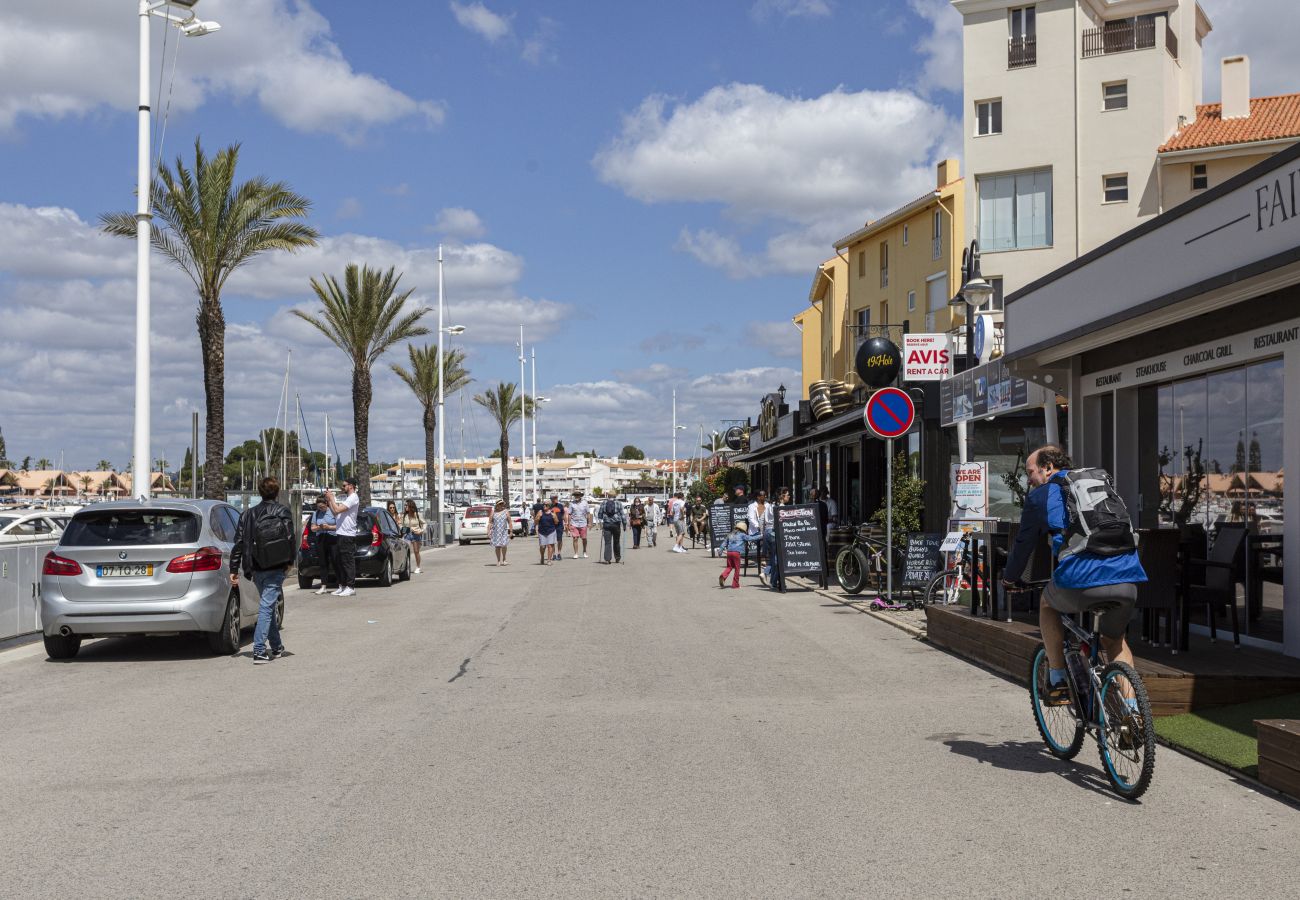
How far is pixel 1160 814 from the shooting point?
6020mm

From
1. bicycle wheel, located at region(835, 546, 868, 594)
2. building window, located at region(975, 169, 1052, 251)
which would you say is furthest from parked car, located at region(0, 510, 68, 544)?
building window, located at region(975, 169, 1052, 251)

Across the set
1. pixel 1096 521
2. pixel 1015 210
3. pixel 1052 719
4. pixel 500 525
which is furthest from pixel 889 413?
pixel 1015 210

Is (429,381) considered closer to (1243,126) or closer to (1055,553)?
(1243,126)

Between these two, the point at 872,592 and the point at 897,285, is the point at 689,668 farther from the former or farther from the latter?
the point at 897,285

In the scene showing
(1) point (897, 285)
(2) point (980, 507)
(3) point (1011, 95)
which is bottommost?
(2) point (980, 507)

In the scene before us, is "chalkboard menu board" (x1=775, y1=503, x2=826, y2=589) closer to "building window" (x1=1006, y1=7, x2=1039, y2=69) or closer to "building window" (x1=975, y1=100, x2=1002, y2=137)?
"building window" (x1=975, y1=100, x2=1002, y2=137)

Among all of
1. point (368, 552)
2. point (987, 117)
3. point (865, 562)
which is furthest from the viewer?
point (987, 117)

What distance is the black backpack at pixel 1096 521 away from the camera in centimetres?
651

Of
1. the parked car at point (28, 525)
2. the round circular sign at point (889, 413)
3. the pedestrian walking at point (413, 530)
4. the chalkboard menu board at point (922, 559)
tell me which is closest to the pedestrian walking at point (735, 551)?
the chalkboard menu board at point (922, 559)

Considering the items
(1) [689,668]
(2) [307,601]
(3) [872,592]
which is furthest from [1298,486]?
(2) [307,601]

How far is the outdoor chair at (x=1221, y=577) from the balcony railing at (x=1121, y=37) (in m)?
32.9

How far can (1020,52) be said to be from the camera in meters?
40.3

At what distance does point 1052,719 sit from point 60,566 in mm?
9407

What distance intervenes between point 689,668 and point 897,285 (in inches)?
1514
